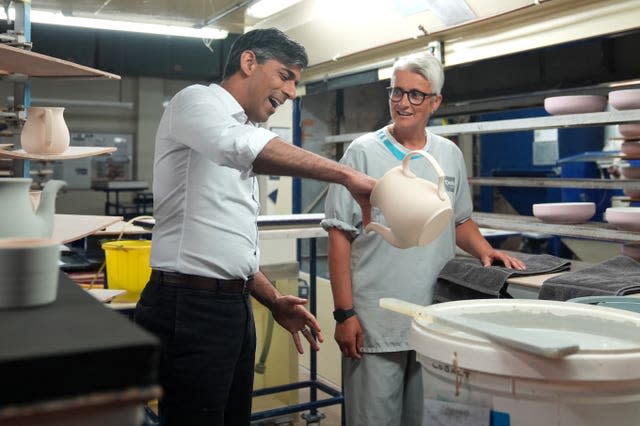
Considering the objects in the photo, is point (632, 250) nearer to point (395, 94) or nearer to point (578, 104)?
point (578, 104)

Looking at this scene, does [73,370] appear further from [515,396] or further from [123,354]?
[515,396]

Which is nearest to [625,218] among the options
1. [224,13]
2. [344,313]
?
[344,313]

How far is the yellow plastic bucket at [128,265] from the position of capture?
2.60m

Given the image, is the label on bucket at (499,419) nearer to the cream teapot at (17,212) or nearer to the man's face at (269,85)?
the cream teapot at (17,212)

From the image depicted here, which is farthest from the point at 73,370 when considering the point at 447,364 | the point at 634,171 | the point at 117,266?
the point at 634,171

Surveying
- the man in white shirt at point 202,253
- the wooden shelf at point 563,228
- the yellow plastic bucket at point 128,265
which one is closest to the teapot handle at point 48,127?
the yellow plastic bucket at point 128,265

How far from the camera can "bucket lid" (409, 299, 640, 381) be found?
3.46ft

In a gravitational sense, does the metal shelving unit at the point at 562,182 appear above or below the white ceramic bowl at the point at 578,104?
below

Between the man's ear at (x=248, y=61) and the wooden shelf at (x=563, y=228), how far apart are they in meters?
1.52

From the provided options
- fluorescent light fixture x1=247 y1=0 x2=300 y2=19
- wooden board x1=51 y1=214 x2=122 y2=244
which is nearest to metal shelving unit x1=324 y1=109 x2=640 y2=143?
fluorescent light fixture x1=247 y1=0 x2=300 y2=19

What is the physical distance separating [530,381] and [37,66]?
2013 millimetres

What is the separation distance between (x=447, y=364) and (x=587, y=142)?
14.0ft

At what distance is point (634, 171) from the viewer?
2525mm

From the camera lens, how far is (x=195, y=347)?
5.35 ft
